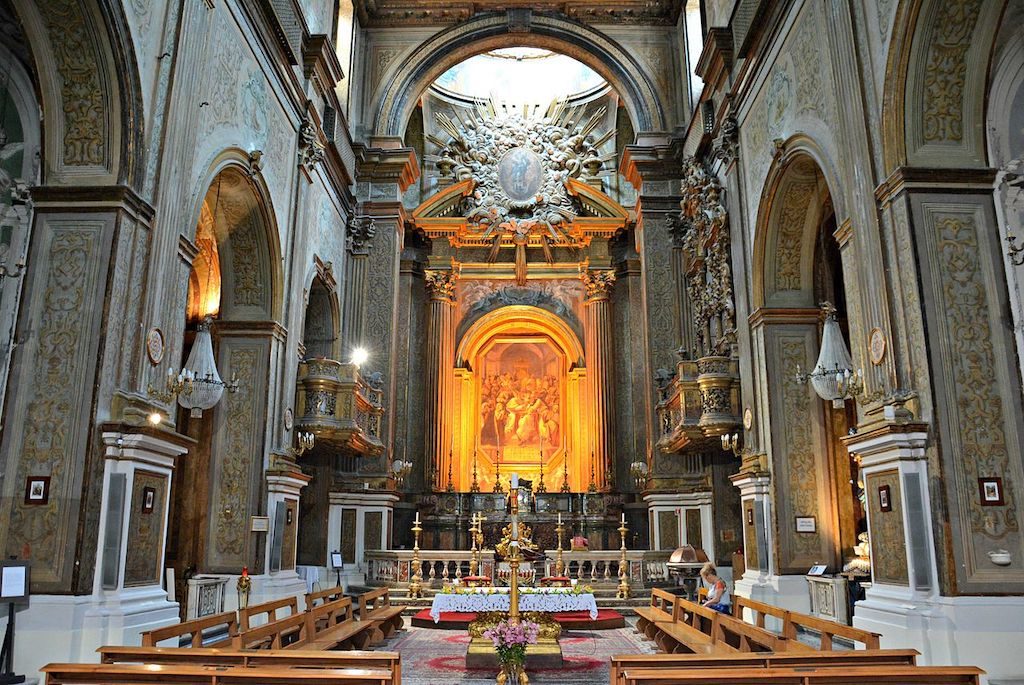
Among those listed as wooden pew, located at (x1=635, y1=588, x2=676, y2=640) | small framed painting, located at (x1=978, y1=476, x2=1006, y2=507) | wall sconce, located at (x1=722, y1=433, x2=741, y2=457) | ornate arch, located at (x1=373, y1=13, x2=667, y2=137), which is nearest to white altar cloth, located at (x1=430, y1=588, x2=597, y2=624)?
wooden pew, located at (x1=635, y1=588, x2=676, y2=640)

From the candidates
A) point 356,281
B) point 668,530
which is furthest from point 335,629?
point 356,281

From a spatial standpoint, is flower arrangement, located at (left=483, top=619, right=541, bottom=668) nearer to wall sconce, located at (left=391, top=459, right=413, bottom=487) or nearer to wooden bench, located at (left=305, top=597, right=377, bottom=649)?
wooden bench, located at (left=305, top=597, right=377, bottom=649)

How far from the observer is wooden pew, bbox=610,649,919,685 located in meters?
5.41

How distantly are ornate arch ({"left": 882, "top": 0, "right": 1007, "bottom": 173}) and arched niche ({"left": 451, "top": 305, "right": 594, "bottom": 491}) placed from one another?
53.0 ft

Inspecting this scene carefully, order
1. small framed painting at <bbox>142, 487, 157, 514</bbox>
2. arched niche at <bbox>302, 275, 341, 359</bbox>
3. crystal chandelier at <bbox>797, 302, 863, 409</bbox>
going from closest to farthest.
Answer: small framed painting at <bbox>142, 487, 157, 514</bbox> → crystal chandelier at <bbox>797, 302, 863, 409</bbox> → arched niche at <bbox>302, 275, 341, 359</bbox>

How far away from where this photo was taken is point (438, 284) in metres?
23.7

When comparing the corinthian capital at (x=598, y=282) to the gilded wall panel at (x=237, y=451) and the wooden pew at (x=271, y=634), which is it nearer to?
the gilded wall panel at (x=237, y=451)

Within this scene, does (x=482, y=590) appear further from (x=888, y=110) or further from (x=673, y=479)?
(x=673, y=479)

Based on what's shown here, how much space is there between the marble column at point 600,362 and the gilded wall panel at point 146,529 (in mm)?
15384

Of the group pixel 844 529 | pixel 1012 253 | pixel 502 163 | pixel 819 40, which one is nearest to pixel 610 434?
pixel 502 163

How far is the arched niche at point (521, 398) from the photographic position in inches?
947

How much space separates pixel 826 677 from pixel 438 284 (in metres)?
19.8

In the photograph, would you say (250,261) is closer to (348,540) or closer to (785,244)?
(348,540)

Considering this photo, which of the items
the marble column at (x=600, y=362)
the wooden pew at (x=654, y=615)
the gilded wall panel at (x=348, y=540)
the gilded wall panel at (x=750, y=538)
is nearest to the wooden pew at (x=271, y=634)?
the wooden pew at (x=654, y=615)
